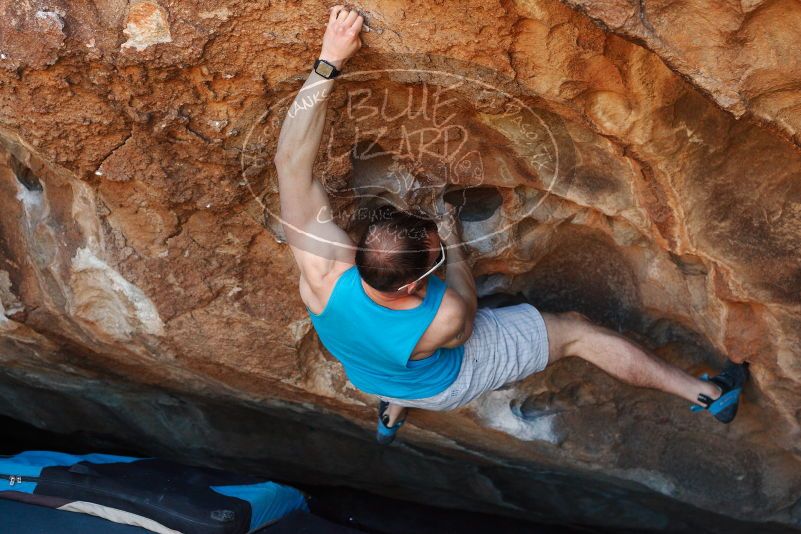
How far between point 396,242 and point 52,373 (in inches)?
66.2

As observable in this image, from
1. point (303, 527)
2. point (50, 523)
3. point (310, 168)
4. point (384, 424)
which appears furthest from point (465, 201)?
point (50, 523)

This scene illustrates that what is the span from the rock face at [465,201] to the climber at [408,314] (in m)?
0.10

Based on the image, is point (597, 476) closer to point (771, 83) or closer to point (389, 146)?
point (389, 146)

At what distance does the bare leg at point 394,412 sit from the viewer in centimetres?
230

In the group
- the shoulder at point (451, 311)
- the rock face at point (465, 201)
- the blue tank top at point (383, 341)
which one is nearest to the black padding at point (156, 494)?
the rock face at point (465, 201)

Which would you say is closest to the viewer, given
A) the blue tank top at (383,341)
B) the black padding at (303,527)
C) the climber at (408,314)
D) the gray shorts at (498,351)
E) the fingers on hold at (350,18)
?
the fingers on hold at (350,18)

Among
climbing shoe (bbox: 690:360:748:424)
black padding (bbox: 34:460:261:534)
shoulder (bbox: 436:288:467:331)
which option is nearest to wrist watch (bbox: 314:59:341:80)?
shoulder (bbox: 436:288:467:331)

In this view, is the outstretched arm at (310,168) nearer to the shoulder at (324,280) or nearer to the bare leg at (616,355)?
the shoulder at (324,280)

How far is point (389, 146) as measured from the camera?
1834 millimetres

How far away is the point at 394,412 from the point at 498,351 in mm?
488

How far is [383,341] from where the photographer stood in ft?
5.87

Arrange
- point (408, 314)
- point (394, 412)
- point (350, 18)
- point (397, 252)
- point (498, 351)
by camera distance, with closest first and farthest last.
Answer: point (350, 18)
point (397, 252)
point (408, 314)
point (498, 351)
point (394, 412)

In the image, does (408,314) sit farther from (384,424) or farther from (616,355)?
(384,424)

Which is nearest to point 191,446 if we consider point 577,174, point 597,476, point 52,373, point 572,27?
point 52,373
